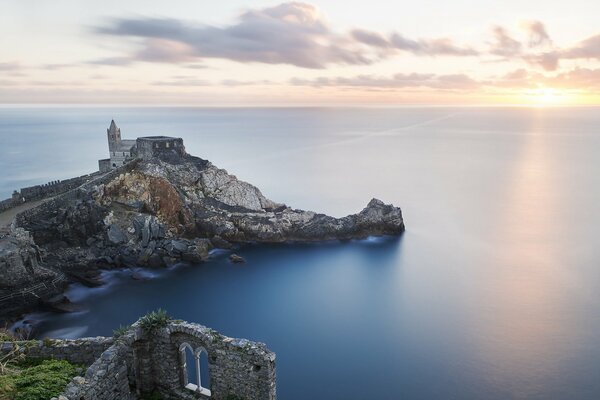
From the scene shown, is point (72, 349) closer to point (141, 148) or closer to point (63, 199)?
point (63, 199)

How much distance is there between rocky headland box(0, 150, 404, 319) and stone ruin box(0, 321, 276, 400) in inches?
729

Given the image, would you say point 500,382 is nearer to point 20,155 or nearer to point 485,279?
point 485,279

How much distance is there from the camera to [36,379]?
10906 millimetres

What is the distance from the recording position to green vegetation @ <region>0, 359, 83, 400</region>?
9.91 m

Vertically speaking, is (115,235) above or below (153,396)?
below

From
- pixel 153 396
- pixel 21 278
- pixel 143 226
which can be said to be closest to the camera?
pixel 153 396

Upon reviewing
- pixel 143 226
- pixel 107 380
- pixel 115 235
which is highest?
pixel 107 380

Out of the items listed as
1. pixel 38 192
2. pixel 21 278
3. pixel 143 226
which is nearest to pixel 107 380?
pixel 21 278

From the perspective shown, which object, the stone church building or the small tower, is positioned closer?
the stone church building

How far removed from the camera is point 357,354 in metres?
25.2

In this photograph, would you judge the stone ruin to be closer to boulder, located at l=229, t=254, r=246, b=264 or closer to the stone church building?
boulder, located at l=229, t=254, r=246, b=264

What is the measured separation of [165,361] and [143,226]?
26.5 meters

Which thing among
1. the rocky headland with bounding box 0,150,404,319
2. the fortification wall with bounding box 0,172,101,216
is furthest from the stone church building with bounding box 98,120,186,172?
the fortification wall with bounding box 0,172,101,216

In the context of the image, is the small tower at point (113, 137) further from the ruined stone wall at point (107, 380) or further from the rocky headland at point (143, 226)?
the ruined stone wall at point (107, 380)
